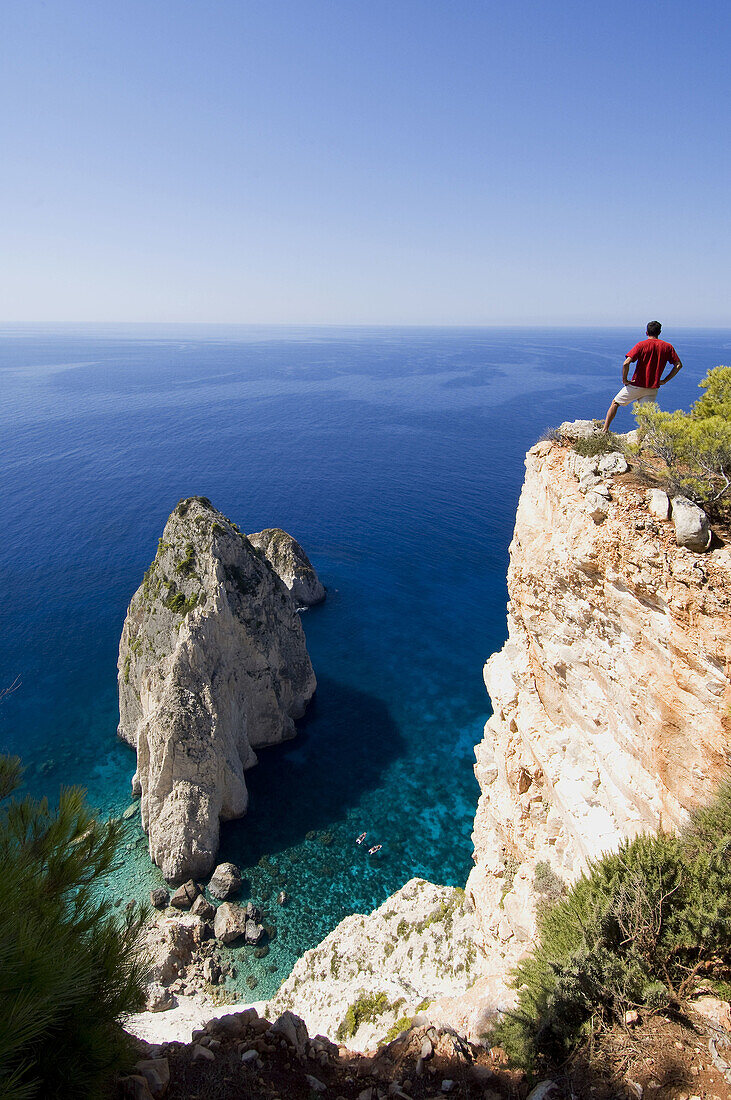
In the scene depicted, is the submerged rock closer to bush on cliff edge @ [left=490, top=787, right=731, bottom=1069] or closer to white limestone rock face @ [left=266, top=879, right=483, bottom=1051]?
white limestone rock face @ [left=266, top=879, right=483, bottom=1051]

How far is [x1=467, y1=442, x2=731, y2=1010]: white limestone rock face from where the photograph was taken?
902 cm

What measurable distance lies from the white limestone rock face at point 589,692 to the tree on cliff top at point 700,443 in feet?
3.05

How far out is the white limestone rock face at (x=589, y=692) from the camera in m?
9.02

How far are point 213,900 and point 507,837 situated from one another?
14629 millimetres

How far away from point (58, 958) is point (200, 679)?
20342mm

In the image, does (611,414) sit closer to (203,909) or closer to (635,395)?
(635,395)

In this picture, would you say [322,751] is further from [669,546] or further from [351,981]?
[669,546]

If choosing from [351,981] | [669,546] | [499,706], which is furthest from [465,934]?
[669,546]

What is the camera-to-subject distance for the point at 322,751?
103 ft

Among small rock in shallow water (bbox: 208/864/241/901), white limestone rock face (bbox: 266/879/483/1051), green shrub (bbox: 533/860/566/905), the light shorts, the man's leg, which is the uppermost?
the light shorts

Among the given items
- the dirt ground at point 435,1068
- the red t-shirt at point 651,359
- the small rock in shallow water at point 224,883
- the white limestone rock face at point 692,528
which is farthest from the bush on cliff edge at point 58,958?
the small rock in shallow water at point 224,883

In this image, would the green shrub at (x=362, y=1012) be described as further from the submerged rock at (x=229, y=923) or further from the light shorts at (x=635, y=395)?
the light shorts at (x=635, y=395)

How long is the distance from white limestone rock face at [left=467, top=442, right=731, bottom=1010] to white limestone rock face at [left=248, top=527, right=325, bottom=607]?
94.9 ft

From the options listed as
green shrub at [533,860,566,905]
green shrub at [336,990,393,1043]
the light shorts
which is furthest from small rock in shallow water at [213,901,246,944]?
the light shorts
